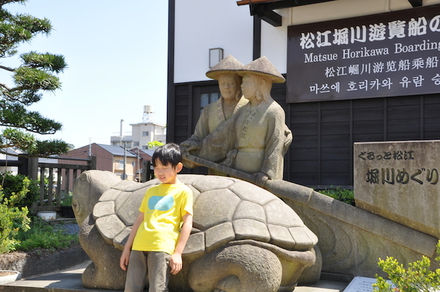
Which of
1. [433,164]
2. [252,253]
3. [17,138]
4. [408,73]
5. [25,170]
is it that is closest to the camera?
[252,253]

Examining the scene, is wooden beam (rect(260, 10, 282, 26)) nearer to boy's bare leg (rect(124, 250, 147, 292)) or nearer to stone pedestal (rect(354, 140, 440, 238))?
stone pedestal (rect(354, 140, 440, 238))

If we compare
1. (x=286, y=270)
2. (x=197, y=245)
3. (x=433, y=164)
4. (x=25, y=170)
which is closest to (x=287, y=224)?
(x=286, y=270)

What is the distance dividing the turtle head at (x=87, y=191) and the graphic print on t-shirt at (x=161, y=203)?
3.69ft

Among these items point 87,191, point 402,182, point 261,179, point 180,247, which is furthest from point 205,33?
point 180,247

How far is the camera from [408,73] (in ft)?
22.8

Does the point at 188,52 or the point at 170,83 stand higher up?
the point at 188,52

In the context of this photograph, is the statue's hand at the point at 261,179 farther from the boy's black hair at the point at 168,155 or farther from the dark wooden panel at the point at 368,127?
the dark wooden panel at the point at 368,127

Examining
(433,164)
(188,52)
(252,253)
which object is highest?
(188,52)

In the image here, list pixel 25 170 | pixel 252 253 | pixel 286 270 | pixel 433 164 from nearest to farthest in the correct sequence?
pixel 252 253 < pixel 286 270 < pixel 433 164 < pixel 25 170

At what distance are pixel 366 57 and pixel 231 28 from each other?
240 centimetres

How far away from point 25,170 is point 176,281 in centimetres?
616

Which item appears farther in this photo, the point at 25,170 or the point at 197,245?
the point at 25,170

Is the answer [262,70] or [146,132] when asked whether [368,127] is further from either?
[146,132]

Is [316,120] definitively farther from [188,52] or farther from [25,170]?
[25,170]
